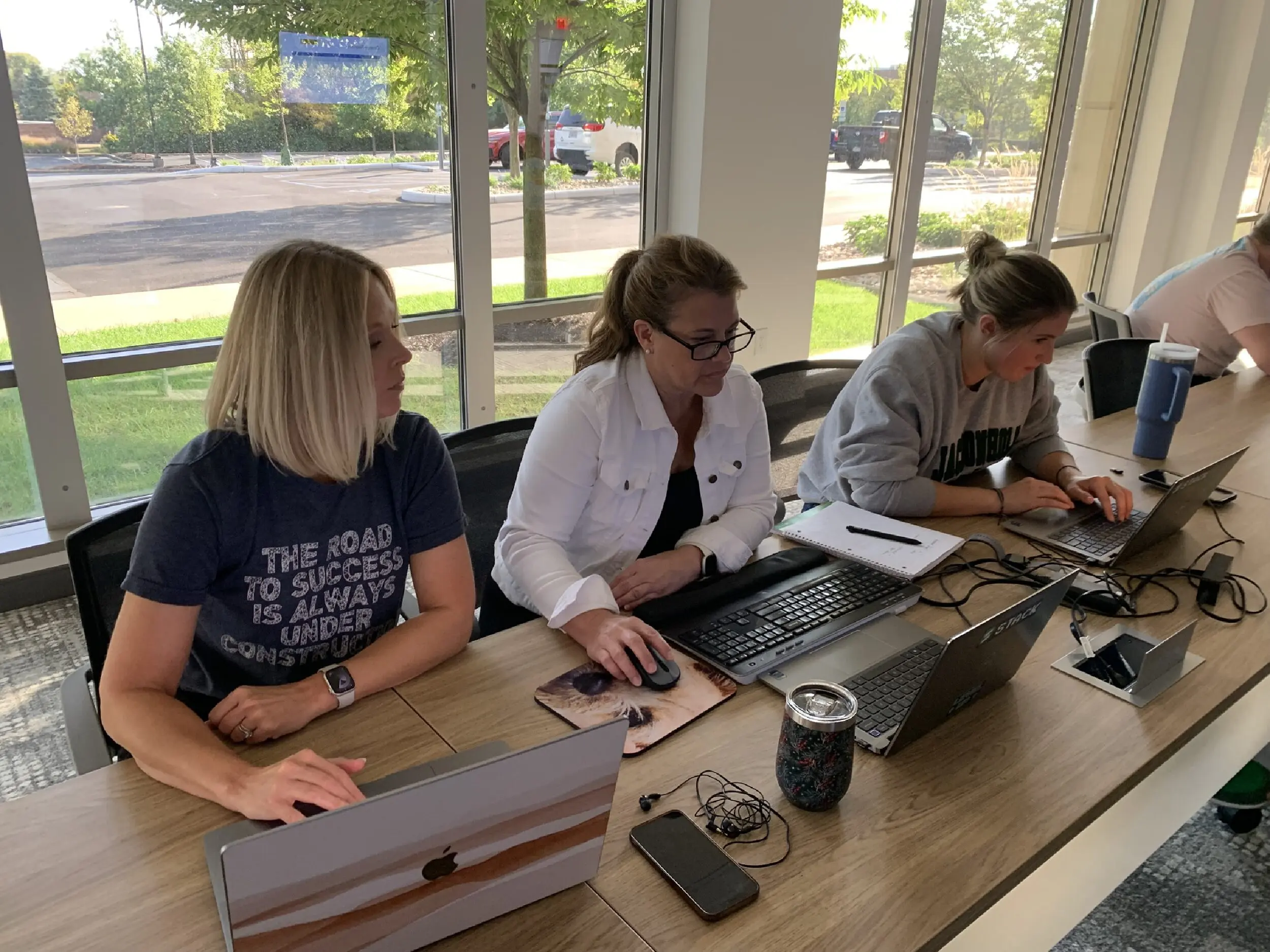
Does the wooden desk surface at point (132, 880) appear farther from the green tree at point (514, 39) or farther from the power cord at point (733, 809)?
the green tree at point (514, 39)

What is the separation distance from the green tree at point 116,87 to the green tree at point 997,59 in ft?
11.9

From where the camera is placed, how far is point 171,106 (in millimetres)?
2719

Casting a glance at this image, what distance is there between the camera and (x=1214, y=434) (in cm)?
239

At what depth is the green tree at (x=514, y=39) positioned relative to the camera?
2.78m

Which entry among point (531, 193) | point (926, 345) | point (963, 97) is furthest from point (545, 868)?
point (963, 97)

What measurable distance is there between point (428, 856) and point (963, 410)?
161 cm

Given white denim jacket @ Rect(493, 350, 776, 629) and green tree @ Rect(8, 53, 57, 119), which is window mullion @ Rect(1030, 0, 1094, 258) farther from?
green tree @ Rect(8, 53, 57, 119)

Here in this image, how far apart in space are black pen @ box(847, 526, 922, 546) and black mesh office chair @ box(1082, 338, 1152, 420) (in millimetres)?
1371

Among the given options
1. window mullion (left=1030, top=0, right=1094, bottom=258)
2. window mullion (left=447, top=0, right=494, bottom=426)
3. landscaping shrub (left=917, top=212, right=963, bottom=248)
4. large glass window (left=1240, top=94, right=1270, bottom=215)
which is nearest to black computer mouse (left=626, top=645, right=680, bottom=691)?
window mullion (left=447, top=0, right=494, bottom=426)

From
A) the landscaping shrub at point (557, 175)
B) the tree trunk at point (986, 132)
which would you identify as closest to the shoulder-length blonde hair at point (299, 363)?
the landscaping shrub at point (557, 175)

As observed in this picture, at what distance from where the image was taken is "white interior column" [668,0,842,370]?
3.44 metres

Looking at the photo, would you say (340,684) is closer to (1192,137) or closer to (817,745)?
(817,745)

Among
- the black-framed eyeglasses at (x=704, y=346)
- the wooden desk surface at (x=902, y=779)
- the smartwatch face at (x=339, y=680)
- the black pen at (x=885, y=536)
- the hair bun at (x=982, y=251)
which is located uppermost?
the hair bun at (x=982, y=251)

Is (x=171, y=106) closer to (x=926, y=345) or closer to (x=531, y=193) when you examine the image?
(x=531, y=193)
